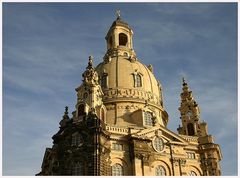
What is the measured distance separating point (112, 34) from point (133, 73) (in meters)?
12.9

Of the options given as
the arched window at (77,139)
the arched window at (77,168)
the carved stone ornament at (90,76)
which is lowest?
the arched window at (77,168)

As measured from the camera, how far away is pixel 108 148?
143ft

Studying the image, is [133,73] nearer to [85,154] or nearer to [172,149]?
[172,149]

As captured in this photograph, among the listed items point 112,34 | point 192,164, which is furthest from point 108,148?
point 112,34

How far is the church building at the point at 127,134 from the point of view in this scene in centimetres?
4300

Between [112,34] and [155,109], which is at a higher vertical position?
[112,34]

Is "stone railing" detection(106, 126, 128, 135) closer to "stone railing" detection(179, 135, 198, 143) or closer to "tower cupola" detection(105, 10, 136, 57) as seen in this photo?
"stone railing" detection(179, 135, 198, 143)

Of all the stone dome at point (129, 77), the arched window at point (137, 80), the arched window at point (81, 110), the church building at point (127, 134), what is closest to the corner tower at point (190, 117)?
the church building at point (127, 134)

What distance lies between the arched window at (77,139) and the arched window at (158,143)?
9.47 metres

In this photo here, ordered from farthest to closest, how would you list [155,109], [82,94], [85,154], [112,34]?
[112,34]
[155,109]
[82,94]
[85,154]

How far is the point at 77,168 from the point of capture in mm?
42000

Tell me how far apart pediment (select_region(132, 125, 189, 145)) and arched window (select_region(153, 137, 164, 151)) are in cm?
56

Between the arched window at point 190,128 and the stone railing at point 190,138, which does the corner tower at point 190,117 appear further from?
the stone railing at point 190,138

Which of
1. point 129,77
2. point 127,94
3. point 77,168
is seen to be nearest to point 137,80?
point 129,77
